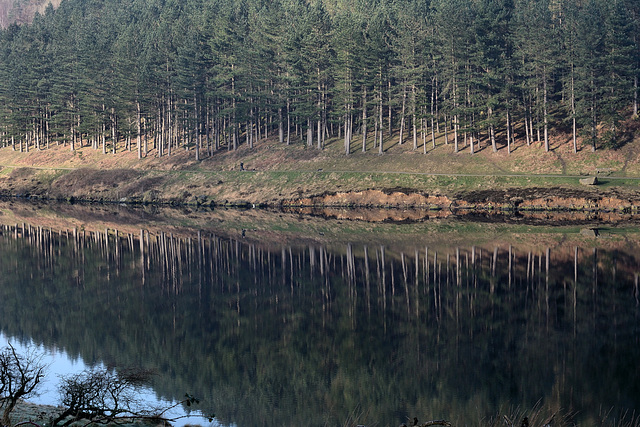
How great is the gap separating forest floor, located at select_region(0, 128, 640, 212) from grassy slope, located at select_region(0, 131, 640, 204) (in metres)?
0.12

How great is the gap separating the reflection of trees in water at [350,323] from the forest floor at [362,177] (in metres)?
25.5

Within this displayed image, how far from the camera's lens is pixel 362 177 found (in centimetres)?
7381

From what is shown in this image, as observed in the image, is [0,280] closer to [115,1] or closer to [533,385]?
[533,385]

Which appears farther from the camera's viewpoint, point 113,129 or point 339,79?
point 113,129

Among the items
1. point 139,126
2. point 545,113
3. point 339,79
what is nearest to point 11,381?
point 545,113

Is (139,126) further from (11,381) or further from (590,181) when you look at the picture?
(11,381)

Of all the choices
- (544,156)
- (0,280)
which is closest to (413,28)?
(544,156)

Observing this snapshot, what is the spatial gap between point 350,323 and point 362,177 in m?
49.7

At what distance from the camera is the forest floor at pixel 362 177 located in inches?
2547

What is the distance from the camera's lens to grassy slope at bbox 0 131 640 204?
69.0 m

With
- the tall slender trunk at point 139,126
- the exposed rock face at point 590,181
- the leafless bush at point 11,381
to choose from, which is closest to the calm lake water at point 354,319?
the leafless bush at point 11,381

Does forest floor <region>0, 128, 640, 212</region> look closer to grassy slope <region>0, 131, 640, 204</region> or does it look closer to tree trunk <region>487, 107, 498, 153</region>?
grassy slope <region>0, 131, 640, 204</region>

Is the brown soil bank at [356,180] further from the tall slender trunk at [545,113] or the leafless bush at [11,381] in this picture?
the leafless bush at [11,381]

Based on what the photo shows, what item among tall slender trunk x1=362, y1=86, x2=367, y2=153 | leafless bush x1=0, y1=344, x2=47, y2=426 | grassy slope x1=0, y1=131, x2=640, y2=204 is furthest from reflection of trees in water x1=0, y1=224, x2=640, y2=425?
tall slender trunk x1=362, y1=86, x2=367, y2=153
